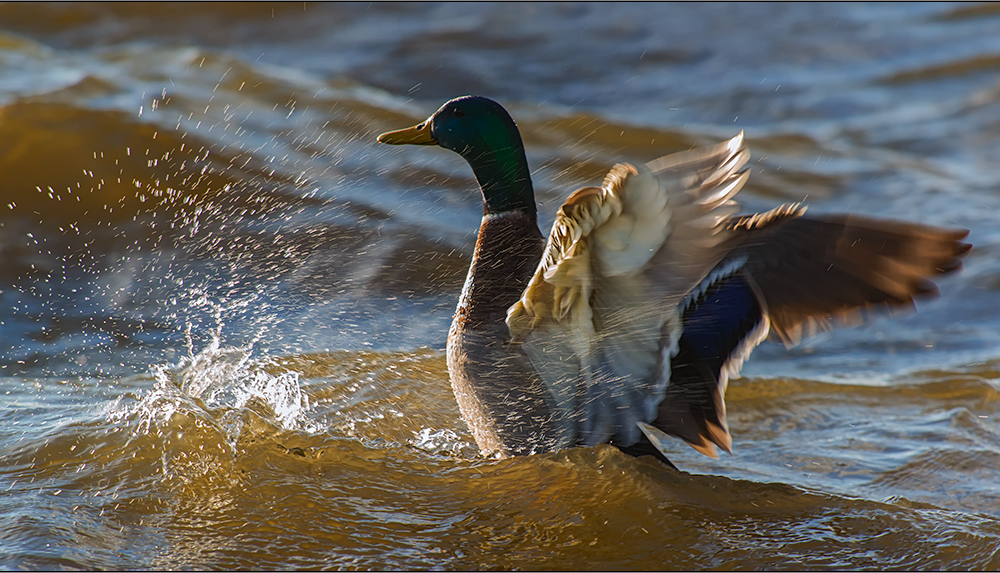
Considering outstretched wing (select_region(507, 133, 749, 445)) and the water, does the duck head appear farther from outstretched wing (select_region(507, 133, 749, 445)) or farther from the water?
the water

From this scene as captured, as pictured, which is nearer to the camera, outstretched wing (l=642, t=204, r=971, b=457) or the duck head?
outstretched wing (l=642, t=204, r=971, b=457)

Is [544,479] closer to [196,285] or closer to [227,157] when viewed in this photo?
[196,285]

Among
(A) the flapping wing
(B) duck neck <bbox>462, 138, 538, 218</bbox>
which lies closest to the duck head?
(B) duck neck <bbox>462, 138, 538, 218</bbox>

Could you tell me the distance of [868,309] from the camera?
278cm

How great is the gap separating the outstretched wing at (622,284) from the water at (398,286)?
0.25m

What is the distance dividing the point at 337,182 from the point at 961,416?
3745mm

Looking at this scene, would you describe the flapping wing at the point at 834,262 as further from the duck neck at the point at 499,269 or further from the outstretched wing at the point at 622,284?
the duck neck at the point at 499,269

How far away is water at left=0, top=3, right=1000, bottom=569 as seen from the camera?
2951mm

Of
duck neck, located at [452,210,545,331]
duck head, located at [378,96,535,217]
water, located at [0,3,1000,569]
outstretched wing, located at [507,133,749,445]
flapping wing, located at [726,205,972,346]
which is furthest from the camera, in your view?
duck head, located at [378,96,535,217]

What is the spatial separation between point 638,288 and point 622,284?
1.8 inches

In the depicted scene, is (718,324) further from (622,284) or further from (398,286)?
(398,286)

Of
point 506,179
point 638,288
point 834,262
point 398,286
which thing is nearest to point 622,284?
point 638,288

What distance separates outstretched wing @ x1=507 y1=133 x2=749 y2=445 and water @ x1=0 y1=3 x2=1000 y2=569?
9.8 inches

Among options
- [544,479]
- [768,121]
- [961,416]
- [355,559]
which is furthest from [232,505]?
[768,121]
